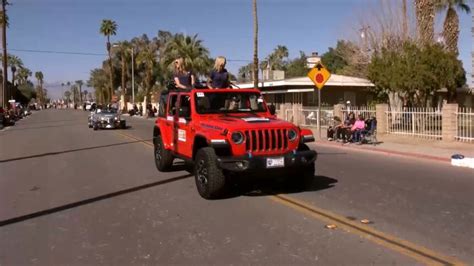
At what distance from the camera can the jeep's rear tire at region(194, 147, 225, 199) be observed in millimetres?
8398

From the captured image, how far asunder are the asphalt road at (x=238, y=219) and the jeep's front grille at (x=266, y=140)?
0.83 m

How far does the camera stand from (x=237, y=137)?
8.31 meters

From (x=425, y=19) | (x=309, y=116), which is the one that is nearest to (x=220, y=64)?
(x=425, y=19)

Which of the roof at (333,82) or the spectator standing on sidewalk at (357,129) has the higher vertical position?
the roof at (333,82)

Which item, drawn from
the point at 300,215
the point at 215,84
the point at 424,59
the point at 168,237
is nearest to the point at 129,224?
the point at 168,237

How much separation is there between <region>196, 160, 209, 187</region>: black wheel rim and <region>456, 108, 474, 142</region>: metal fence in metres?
12.4

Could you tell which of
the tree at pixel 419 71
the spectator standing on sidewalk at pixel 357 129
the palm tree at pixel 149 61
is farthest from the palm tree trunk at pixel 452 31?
the palm tree at pixel 149 61

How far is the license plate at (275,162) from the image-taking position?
8289 millimetres

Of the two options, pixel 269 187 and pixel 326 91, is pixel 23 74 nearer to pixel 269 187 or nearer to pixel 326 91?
pixel 326 91

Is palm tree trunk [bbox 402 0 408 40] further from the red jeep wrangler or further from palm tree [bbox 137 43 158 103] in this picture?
palm tree [bbox 137 43 158 103]

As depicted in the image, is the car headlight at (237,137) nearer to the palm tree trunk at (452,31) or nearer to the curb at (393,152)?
the curb at (393,152)

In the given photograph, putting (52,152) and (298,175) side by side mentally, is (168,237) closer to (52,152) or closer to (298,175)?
(298,175)

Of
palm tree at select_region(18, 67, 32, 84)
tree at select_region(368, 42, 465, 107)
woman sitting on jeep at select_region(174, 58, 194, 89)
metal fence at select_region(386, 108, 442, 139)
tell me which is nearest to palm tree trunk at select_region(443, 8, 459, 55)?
tree at select_region(368, 42, 465, 107)

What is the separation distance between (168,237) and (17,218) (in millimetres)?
2624
